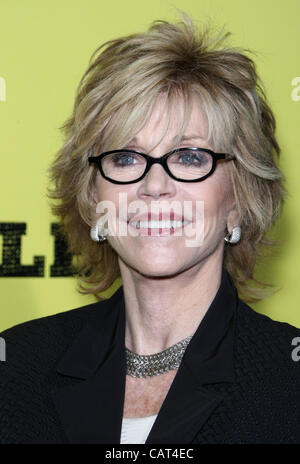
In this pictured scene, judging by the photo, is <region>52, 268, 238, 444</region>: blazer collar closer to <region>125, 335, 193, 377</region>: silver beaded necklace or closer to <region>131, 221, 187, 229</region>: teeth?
<region>125, 335, 193, 377</region>: silver beaded necklace

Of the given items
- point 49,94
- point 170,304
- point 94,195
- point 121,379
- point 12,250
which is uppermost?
point 49,94

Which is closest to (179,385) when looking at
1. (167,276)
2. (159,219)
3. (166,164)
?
(167,276)

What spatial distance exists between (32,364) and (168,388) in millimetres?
329

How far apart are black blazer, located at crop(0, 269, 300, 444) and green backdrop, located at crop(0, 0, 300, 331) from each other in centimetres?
52

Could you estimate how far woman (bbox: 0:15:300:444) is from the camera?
149 cm

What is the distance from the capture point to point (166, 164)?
157cm

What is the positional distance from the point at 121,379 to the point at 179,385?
17 cm

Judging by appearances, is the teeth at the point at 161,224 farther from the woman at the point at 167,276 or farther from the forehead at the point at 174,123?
the forehead at the point at 174,123

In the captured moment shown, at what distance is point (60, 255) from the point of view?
7.55 feet

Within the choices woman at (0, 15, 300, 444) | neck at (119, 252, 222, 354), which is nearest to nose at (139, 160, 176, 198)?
woman at (0, 15, 300, 444)

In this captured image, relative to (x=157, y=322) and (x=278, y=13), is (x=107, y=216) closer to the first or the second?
(x=157, y=322)

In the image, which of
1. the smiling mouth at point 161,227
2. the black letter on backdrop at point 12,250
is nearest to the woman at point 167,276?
the smiling mouth at point 161,227

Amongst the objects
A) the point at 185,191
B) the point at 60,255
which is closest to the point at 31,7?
the point at 60,255

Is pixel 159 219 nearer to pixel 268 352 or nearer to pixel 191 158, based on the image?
pixel 191 158
